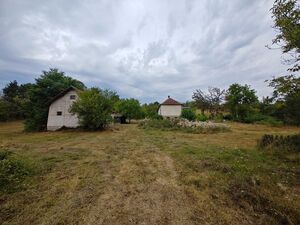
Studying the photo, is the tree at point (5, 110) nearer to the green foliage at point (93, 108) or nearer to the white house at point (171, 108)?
the green foliage at point (93, 108)

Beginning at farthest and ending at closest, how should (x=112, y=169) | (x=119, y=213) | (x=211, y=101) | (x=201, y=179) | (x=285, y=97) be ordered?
(x=211, y=101), (x=285, y=97), (x=112, y=169), (x=201, y=179), (x=119, y=213)

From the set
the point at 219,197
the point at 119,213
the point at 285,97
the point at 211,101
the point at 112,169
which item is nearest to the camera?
the point at 119,213

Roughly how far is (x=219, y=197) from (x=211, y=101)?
138 ft

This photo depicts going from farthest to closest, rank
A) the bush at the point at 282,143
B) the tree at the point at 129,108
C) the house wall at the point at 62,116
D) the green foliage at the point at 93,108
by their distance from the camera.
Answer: the tree at the point at 129,108, the house wall at the point at 62,116, the green foliage at the point at 93,108, the bush at the point at 282,143

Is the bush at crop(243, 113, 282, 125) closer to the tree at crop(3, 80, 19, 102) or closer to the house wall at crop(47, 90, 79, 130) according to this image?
the house wall at crop(47, 90, 79, 130)

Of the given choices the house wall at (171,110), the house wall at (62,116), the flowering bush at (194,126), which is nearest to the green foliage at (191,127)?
the flowering bush at (194,126)

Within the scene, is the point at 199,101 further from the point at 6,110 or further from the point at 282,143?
the point at 6,110

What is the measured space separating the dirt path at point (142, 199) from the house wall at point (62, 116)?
16.6 meters

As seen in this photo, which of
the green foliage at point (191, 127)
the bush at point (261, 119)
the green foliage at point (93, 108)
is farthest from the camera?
the bush at point (261, 119)

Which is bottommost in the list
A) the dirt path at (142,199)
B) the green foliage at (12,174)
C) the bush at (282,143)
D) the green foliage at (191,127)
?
the dirt path at (142,199)

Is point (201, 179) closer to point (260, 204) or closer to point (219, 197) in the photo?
point (219, 197)

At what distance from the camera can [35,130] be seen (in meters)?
20.3

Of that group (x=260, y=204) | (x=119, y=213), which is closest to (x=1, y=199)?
(x=119, y=213)

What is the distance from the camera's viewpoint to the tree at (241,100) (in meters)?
35.7
